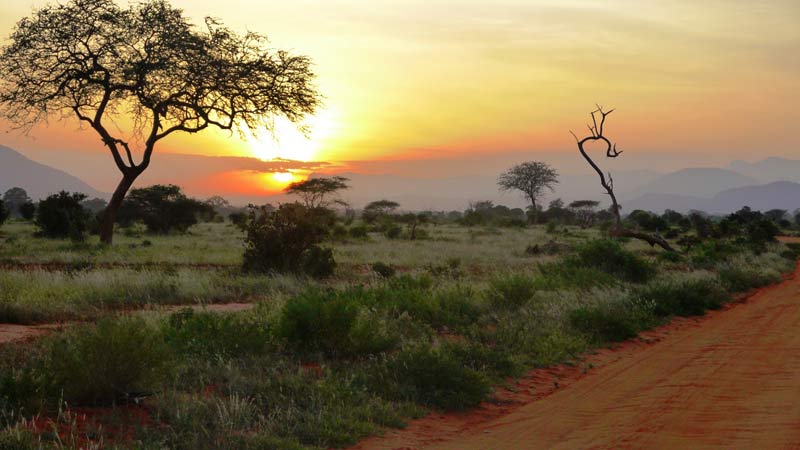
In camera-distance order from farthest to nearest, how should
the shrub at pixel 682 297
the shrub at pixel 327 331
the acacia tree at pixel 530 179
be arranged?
the acacia tree at pixel 530 179
the shrub at pixel 682 297
the shrub at pixel 327 331

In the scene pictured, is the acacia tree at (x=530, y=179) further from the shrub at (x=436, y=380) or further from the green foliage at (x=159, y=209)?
the shrub at (x=436, y=380)

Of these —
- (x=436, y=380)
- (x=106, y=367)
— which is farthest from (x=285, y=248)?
(x=106, y=367)

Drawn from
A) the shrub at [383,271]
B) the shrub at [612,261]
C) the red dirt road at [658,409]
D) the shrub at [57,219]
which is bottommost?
the red dirt road at [658,409]

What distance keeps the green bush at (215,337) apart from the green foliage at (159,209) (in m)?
32.9

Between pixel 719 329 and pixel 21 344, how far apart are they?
11.1m

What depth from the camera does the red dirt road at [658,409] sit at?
6.35 meters

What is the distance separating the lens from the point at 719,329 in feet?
41.1

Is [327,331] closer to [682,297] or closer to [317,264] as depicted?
[682,297]

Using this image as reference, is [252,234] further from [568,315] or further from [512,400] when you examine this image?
[512,400]

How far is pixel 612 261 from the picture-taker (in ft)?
61.2

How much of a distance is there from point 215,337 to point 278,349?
2.58ft

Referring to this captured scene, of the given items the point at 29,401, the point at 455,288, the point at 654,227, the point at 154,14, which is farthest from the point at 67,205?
the point at 654,227

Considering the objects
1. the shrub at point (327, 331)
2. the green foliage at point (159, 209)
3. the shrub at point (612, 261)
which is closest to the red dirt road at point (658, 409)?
the shrub at point (327, 331)

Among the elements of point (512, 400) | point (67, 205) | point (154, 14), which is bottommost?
point (512, 400)
